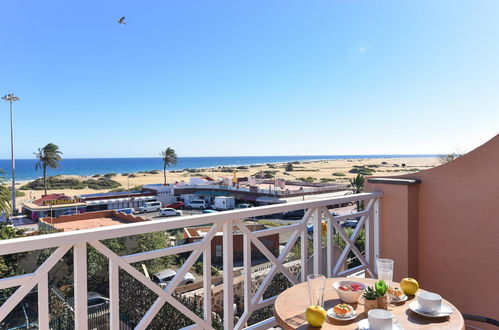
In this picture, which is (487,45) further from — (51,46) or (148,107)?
(148,107)

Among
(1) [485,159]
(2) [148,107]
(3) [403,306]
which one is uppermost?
(2) [148,107]

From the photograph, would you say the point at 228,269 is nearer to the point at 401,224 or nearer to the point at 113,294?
the point at 113,294

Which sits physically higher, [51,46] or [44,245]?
[51,46]

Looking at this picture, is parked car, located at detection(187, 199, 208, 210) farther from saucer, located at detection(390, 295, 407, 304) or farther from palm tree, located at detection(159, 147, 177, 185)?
saucer, located at detection(390, 295, 407, 304)

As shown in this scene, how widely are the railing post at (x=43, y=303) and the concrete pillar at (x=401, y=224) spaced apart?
2.80m

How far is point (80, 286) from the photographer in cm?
130

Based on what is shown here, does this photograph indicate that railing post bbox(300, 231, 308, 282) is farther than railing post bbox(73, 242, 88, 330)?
Yes

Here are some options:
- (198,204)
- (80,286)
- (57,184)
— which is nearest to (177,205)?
(198,204)

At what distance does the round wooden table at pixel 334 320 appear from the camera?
124cm

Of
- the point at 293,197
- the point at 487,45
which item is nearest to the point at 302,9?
the point at 487,45

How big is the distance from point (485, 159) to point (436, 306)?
1.67 meters

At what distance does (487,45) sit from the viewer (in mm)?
5957

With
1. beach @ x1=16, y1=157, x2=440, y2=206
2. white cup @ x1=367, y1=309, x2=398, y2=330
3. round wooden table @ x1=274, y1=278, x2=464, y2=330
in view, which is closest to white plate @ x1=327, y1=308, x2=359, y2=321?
round wooden table @ x1=274, y1=278, x2=464, y2=330

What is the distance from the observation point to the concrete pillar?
2.83m
